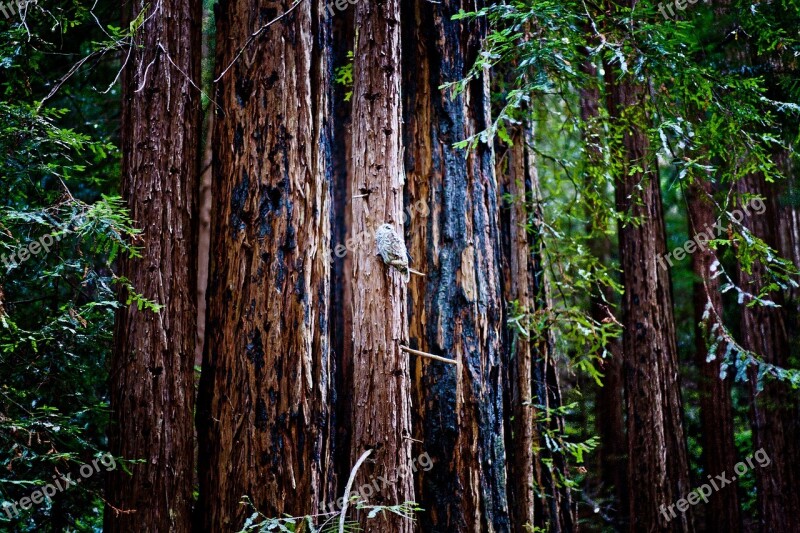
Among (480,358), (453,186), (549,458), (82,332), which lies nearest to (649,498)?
(549,458)

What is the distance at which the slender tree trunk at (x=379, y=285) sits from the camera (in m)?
4.14

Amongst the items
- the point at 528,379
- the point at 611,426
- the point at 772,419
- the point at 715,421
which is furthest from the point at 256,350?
the point at 611,426

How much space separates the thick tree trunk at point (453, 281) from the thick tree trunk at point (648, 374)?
10.7ft

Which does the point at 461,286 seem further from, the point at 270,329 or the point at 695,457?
the point at 695,457

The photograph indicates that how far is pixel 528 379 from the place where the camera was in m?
5.90

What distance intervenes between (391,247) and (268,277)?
0.94m

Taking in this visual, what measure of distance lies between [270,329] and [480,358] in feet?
5.86

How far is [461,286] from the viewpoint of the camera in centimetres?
520

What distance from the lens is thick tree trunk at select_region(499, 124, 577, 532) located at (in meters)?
5.73
